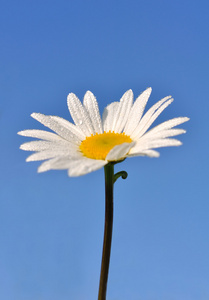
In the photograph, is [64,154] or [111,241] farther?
[64,154]

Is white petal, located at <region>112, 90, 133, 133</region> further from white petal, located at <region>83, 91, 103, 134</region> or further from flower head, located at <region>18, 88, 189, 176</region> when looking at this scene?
white petal, located at <region>83, 91, 103, 134</region>

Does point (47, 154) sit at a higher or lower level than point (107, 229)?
higher

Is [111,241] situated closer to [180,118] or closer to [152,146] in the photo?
[152,146]

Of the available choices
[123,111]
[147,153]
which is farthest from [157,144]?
[123,111]

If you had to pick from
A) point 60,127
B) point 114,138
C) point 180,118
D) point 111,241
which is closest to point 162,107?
point 180,118

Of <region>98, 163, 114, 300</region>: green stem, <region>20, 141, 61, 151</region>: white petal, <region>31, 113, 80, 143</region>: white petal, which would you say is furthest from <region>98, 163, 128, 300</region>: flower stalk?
<region>31, 113, 80, 143</region>: white petal

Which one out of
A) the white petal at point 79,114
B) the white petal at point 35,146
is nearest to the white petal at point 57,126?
the white petal at point 79,114

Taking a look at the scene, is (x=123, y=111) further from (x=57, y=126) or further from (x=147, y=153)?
(x=147, y=153)
